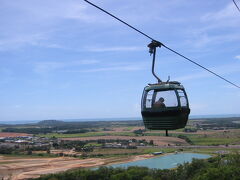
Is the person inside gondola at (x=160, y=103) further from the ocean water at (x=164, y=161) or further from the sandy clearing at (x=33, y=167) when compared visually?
the ocean water at (x=164, y=161)

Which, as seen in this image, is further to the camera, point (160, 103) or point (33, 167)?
point (33, 167)

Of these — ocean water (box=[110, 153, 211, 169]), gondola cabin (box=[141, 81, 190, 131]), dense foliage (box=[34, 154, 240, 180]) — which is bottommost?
ocean water (box=[110, 153, 211, 169])

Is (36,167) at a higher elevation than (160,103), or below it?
below

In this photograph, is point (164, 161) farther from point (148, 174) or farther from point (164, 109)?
point (164, 109)

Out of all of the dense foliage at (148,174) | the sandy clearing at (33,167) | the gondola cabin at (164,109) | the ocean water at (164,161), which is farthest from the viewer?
the ocean water at (164,161)

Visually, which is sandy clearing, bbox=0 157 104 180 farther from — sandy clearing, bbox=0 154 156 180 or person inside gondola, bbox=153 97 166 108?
person inside gondola, bbox=153 97 166 108

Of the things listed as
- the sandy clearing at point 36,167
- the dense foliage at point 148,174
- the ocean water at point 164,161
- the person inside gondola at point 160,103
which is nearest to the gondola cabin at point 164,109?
the person inside gondola at point 160,103

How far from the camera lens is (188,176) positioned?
36.5 meters

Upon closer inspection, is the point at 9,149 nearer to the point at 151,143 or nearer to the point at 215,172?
the point at 151,143

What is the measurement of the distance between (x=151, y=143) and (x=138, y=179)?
61.0 metres

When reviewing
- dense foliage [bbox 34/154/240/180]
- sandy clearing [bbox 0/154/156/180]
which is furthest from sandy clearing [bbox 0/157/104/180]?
dense foliage [bbox 34/154/240/180]

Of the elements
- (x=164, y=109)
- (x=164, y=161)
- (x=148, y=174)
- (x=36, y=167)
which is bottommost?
(x=164, y=161)

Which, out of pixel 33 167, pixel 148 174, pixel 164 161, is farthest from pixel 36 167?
pixel 148 174

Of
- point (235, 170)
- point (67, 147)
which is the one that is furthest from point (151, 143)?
point (235, 170)
